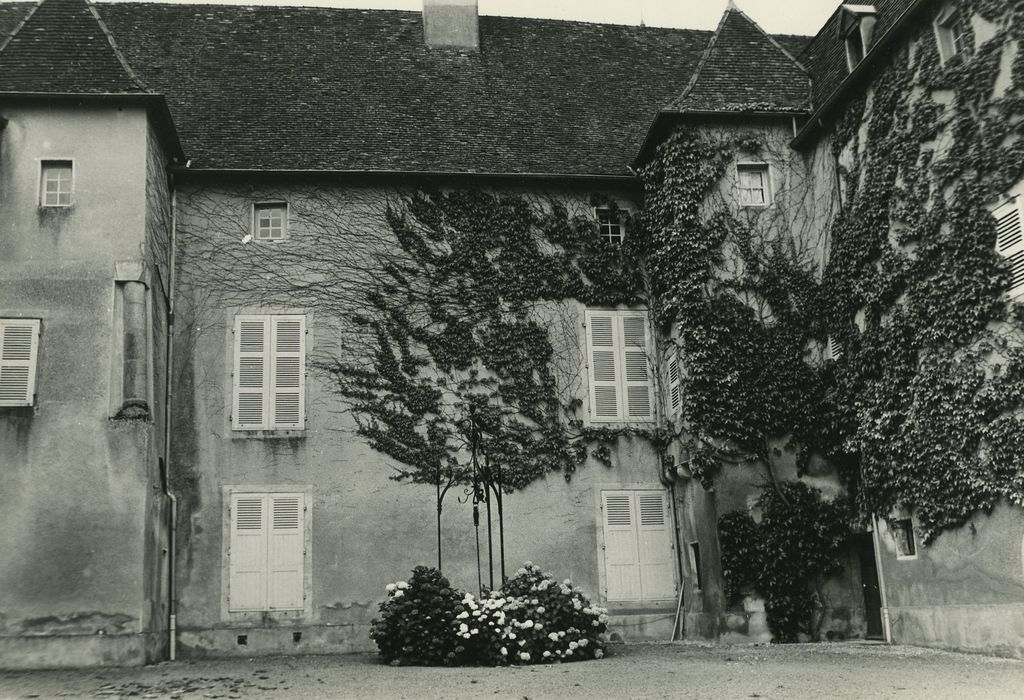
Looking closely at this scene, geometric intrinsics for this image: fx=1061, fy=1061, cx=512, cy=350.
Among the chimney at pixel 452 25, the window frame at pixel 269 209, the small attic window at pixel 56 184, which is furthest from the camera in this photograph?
the chimney at pixel 452 25

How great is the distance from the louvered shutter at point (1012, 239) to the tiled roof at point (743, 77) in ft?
16.9

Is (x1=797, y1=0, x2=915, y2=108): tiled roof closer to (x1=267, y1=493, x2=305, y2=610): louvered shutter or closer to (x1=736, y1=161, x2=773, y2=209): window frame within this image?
(x1=736, y1=161, x2=773, y2=209): window frame

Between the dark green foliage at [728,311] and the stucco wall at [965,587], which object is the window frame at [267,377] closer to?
the dark green foliage at [728,311]

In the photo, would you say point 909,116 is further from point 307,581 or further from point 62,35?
point 62,35

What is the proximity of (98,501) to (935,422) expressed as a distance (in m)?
10.1

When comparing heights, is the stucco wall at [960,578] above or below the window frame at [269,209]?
below

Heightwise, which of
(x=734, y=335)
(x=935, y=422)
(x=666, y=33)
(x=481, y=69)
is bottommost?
(x=935, y=422)

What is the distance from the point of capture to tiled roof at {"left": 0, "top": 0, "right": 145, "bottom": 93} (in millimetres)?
14438

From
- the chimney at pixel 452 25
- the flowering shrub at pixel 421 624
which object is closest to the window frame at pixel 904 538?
the flowering shrub at pixel 421 624

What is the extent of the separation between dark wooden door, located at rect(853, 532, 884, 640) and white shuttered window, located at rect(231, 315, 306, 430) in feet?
26.6

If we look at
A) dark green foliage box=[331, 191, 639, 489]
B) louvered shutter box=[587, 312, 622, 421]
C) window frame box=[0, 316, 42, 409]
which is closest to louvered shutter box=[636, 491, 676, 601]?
dark green foliage box=[331, 191, 639, 489]

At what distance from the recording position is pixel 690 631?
49.7 ft

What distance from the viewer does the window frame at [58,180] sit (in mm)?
→ 14250

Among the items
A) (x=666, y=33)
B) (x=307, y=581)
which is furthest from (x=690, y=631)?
(x=666, y=33)
